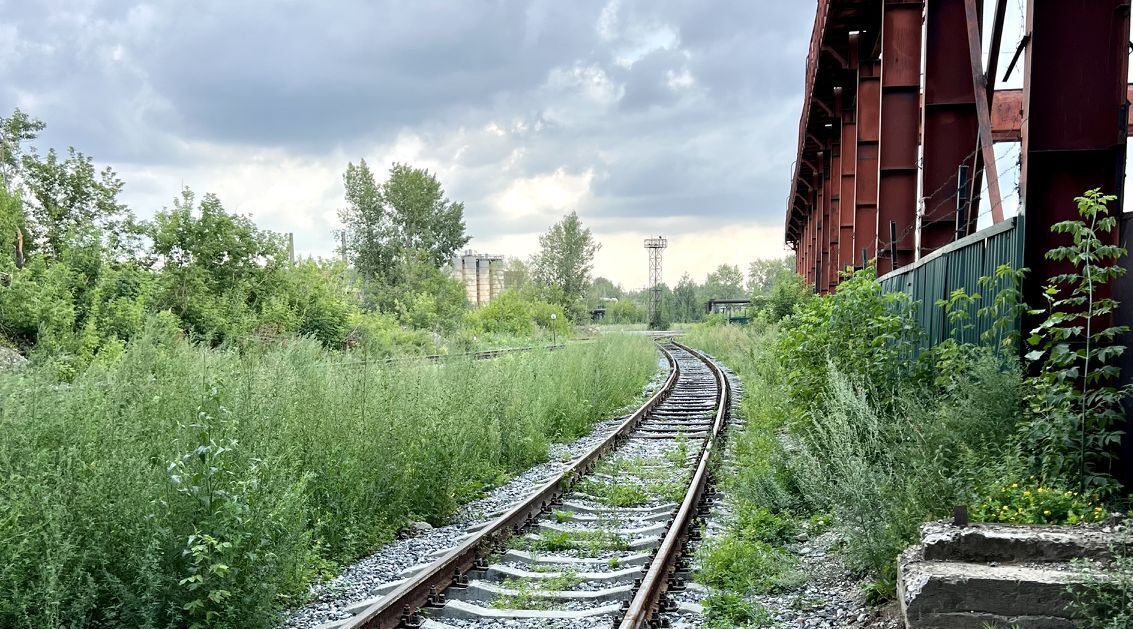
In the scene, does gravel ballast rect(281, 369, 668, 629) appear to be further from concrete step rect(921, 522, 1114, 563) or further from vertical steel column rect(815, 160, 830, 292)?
vertical steel column rect(815, 160, 830, 292)

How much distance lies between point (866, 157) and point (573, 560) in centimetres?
1324

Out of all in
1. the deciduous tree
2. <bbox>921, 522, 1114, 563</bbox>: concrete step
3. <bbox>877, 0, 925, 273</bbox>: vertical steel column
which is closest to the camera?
<bbox>921, 522, 1114, 563</bbox>: concrete step

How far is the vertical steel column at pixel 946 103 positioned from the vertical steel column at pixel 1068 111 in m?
3.44

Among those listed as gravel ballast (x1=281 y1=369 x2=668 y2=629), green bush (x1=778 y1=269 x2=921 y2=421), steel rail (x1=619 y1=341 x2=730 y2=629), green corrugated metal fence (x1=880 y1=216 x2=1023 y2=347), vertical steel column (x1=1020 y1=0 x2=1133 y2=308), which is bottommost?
gravel ballast (x1=281 y1=369 x2=668 y2=629)

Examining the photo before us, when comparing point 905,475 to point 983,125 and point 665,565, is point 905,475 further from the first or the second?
point 983,125

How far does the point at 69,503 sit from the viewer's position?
4844 mm

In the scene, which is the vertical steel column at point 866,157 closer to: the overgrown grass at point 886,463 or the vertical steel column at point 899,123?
the vertical steel column at point 899,123

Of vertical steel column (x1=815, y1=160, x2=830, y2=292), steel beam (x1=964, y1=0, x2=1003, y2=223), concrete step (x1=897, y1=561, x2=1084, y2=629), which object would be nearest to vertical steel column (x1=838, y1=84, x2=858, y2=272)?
vertical steel column (x1=815, y1=160, x2=830, y2=292)

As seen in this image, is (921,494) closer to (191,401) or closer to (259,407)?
(259,407)

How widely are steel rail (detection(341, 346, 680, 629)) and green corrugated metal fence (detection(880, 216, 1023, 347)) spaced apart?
178 inches

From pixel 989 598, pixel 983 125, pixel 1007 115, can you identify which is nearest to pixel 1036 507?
pixel 989 598

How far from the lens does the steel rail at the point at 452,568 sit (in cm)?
501

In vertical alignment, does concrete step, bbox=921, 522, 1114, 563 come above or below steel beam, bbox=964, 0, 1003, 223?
below

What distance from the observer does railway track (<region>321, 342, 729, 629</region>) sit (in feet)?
17.0
